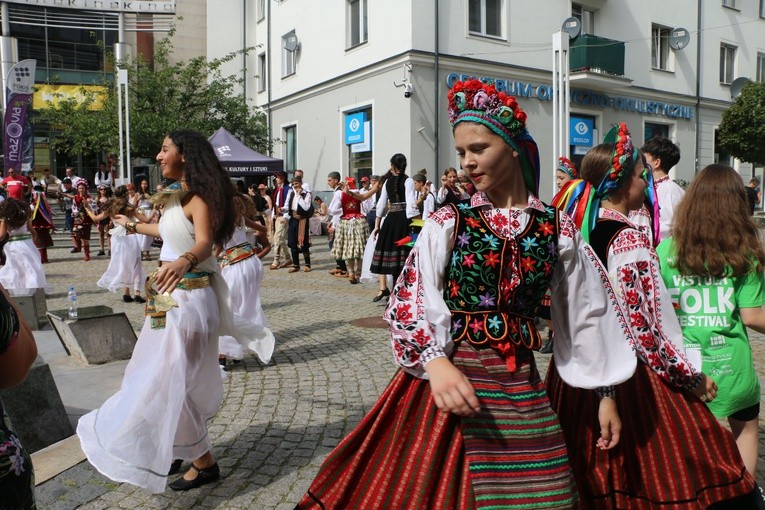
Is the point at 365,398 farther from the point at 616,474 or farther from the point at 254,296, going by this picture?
the point at 616,474

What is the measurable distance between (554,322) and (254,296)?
4670mm

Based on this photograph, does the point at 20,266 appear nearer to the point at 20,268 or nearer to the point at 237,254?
the point at 20,268

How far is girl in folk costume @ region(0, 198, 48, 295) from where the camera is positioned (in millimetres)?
8977

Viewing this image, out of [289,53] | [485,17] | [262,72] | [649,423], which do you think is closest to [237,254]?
[649,423]

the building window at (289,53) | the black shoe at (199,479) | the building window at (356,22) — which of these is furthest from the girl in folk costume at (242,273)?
the building window at (289,53)

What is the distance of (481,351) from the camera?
7.23 feet

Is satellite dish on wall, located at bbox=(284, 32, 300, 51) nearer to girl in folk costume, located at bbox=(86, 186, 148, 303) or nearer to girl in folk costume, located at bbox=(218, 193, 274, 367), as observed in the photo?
girl in folk costume, located at bbox=(86, 186, 148, 303)

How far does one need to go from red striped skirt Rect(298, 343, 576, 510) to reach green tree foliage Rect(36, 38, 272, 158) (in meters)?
21.0

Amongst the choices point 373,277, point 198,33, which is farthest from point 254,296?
point 198,33

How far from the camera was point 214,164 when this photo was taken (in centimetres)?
391

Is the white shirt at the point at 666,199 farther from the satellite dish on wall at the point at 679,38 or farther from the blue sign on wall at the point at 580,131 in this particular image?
the satellite dish on wall at the point at 679,38

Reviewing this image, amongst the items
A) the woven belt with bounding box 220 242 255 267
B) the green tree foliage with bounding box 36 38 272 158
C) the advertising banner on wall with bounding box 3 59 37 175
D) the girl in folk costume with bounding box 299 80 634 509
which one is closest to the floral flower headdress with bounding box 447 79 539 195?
the girl in folk costume with bounding box 299 80 634 509

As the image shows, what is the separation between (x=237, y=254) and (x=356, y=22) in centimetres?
1598

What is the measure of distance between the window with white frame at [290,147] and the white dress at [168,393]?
861 inches
